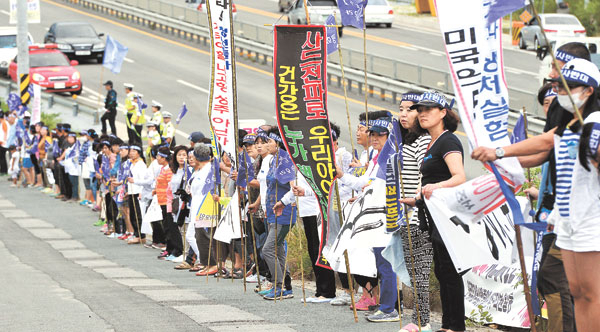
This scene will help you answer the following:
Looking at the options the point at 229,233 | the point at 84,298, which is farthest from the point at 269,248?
the point at 84,298

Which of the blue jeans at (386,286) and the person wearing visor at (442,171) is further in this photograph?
the blue jeans at (386,286)

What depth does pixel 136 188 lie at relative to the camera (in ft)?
55.9

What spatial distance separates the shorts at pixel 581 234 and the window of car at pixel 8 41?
3469cm

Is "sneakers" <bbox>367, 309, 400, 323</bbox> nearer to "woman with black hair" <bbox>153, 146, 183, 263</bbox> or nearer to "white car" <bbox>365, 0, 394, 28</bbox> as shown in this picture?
"woman with black hair" <bbox>153, 146, 183, 263</bbox>

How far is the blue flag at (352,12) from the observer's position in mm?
10134

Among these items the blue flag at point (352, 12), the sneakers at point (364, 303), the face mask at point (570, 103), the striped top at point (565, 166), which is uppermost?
the blue flag at point (352, 12)

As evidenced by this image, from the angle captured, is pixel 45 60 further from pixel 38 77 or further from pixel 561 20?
pixel 561 20

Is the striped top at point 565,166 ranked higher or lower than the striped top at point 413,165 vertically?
higher

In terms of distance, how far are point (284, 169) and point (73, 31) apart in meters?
30.8

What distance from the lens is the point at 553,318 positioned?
714 centimetres

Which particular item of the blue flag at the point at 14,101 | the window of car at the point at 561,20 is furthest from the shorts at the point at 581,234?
the window of car at the point at 561,20

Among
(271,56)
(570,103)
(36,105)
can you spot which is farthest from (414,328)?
(271,56)

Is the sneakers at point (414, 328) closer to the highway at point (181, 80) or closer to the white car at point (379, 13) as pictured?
the highway at point (181, 80)

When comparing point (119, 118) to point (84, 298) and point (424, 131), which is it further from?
point (424, 131)
